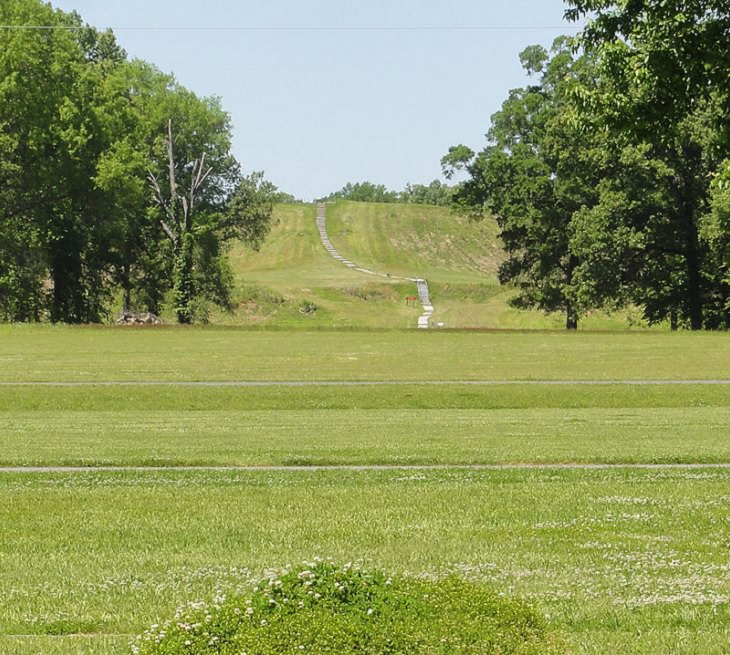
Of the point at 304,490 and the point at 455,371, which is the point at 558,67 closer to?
the point at 455,371

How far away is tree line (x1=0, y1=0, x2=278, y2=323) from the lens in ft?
206

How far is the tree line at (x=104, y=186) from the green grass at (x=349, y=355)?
1159cm

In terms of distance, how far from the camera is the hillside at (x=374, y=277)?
3199 inches

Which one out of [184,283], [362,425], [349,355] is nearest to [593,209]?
[349,355]

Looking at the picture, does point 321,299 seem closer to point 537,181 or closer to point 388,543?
point 537,181

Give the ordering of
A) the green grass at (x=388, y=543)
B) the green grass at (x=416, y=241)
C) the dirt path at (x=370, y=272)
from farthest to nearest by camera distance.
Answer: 1. the green grass at (x=416, y=241)
2. the dirt path at (x=370, y=272)
3. the green grass at (x=388, y=543)

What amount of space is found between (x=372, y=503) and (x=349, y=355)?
31709 mm

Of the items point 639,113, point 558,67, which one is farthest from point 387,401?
point 558,67

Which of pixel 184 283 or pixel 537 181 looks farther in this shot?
pixel 184 283

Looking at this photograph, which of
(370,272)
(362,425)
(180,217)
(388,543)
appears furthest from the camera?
(370,272)

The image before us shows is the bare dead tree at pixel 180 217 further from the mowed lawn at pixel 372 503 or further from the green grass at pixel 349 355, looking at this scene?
the mowed lawn at pixel 372 503

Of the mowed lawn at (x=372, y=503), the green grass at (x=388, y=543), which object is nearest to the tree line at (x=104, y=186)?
the mowed lawn at (x=372, y=503)

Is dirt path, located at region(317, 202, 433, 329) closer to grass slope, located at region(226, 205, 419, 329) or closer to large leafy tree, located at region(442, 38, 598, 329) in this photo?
grass slope, located at region(226, 205, 419, 329)

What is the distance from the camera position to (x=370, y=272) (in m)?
104
